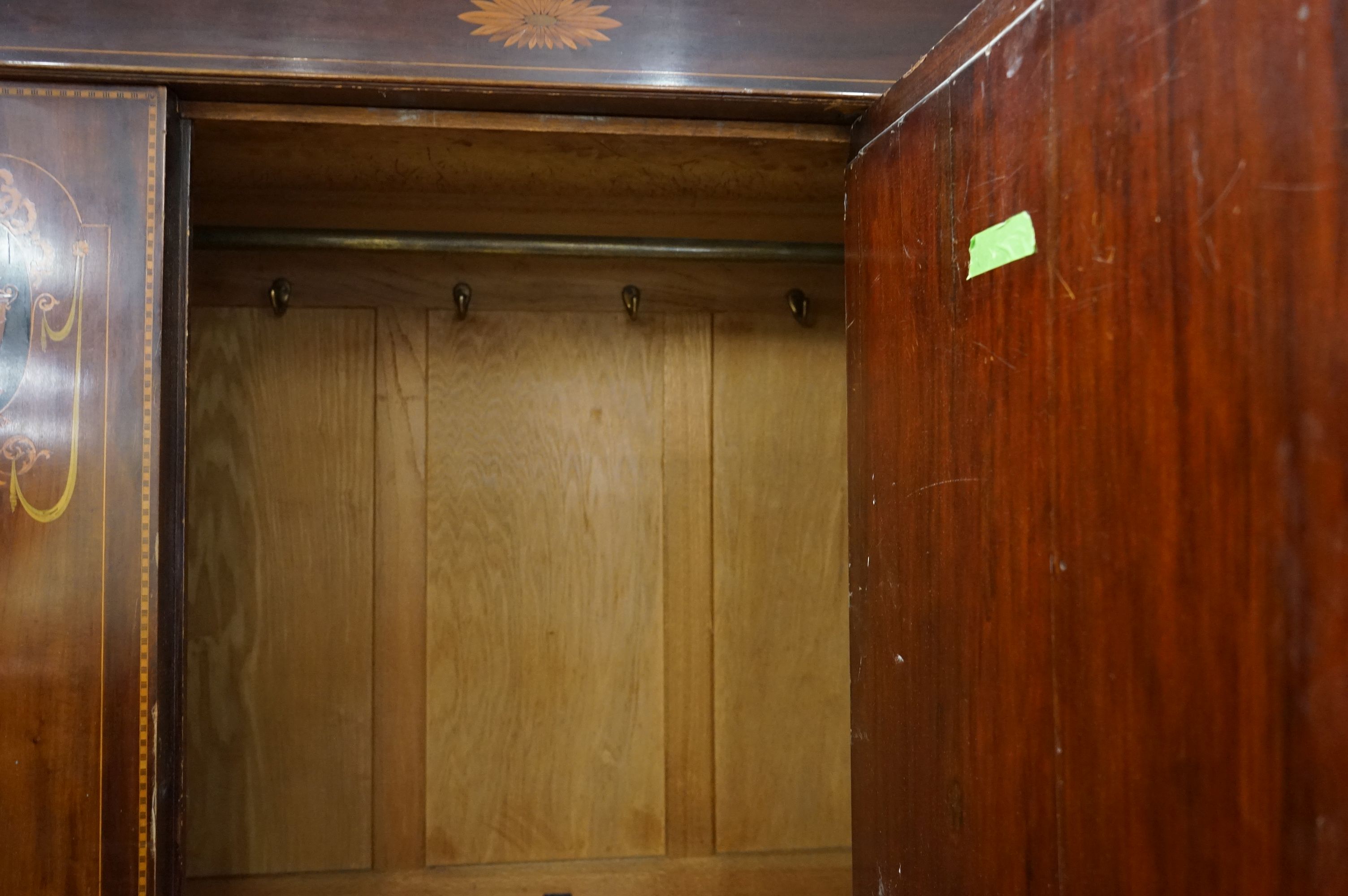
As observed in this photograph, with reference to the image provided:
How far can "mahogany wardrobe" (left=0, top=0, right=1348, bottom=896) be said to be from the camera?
662 millimetres

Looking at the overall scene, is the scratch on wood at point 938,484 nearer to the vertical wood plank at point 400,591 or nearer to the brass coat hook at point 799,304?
the brass coat hook at point 799,304

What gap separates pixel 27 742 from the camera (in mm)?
1164

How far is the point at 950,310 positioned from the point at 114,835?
1.26 meters

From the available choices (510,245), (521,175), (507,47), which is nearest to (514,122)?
(507,47)

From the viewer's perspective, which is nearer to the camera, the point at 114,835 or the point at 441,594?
the point at 114,835

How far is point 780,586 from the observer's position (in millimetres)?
2002

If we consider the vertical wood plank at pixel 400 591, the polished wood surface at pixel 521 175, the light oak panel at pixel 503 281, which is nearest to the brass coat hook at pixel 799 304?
the light oak panel at pixel 503 281

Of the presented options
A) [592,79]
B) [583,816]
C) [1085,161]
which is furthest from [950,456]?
[583,816]

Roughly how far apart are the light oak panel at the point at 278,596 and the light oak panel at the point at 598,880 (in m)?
0.04

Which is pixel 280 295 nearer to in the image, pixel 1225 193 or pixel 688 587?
pixel 688 587

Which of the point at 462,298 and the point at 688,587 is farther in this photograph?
the point at 688,587

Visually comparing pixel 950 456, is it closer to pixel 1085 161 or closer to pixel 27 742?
pixel 1085 161

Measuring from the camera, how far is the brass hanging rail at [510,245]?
1.76 metres

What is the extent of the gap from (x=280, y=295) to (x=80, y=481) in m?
Answer: 0.73
